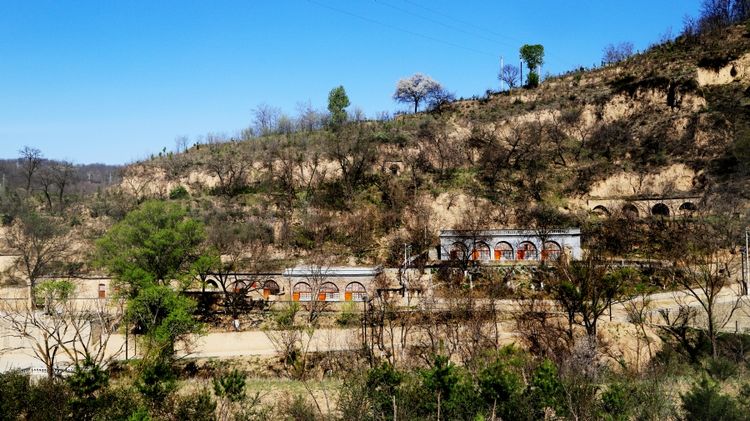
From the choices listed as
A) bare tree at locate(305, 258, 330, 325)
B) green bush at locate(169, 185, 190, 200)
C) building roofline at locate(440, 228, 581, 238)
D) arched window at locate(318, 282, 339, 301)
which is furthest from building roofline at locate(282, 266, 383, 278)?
green bush at locate(169, 185, 190, 200)

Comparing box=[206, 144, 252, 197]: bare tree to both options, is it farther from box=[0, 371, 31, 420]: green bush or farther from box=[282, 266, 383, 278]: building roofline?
box=[0, 371, 31, 420]: green bush

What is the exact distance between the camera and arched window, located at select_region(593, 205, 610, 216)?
44.0m

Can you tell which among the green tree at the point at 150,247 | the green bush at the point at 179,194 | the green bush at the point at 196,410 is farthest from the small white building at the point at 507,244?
the green bush at the point at 179,194

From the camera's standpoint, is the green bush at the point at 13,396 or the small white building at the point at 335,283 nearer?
the green bush at the point at 13,396

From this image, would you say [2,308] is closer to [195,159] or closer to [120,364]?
[120,364]

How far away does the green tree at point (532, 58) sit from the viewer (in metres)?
64.3

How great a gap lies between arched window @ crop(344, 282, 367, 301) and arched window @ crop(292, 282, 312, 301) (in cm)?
234

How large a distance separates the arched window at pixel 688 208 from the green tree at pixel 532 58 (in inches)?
1041

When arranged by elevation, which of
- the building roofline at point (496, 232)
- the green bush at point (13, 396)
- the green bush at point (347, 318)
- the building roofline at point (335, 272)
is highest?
the building roofline at point (496, 232)

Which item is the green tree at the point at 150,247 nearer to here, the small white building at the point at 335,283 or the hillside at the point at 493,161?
the small white building at the point at 335,283

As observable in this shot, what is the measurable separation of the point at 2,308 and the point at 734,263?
43.0 m

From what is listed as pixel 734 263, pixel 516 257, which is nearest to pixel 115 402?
pixel 516 257

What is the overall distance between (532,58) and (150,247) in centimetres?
4964

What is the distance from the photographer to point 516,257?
3853cm
